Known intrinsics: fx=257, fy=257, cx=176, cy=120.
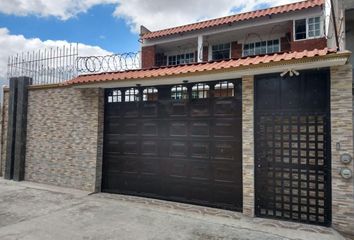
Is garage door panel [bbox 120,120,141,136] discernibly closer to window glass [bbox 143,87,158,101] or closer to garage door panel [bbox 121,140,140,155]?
garage door panel [bbox 121,140,140,155]

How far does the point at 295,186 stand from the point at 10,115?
1083cm

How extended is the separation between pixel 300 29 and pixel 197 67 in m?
7.53

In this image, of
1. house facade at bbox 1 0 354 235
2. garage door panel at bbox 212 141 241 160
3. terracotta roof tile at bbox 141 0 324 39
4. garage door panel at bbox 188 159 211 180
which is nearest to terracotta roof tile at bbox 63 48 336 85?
house facade at bbox 1 0 354 235

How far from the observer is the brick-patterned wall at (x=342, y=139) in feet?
17.5

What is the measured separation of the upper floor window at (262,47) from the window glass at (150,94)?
282 inches

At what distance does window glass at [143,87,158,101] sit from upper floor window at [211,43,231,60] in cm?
711

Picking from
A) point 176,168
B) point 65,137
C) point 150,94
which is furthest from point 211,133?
point 65,137

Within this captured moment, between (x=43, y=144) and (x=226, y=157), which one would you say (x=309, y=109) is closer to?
(x=226, y=157)

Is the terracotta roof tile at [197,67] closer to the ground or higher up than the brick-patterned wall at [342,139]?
higher up

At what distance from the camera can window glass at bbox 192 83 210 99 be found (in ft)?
23.9

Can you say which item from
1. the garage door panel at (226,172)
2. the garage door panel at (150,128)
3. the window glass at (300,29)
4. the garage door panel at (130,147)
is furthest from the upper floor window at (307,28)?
the garage door panel at (130,147)

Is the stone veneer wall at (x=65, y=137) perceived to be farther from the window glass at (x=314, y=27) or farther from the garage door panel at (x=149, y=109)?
the window glass at (x=314, y=27)

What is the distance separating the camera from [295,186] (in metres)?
6.00

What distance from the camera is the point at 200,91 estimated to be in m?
7.39
